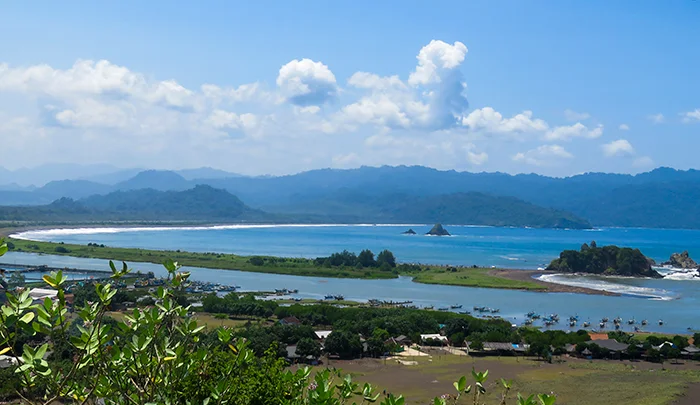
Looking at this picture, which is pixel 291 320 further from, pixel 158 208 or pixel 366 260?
pixel 158 208

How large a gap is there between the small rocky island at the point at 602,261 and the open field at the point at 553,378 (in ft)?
107

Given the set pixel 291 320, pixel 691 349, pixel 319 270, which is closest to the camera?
pixel 691 349

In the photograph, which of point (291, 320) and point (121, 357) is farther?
point (291, 320)

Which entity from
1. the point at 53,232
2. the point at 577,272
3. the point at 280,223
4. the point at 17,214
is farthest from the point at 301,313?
the point at 280,223

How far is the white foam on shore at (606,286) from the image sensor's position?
137 ft

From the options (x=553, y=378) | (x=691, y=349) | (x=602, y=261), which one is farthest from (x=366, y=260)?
(x=553, y=378)

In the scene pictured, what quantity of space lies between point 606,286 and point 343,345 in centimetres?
3125

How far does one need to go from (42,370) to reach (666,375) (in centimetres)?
2132

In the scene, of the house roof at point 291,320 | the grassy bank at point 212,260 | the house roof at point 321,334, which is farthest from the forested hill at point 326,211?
the house roof at point 321,334

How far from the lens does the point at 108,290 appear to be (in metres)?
2.96

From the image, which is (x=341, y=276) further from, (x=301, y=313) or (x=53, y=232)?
(x=53, y=232)

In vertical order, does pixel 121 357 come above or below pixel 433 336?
above

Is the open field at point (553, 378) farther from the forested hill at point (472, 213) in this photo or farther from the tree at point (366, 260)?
the forested hill at point (472, 213)

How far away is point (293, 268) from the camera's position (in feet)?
167
